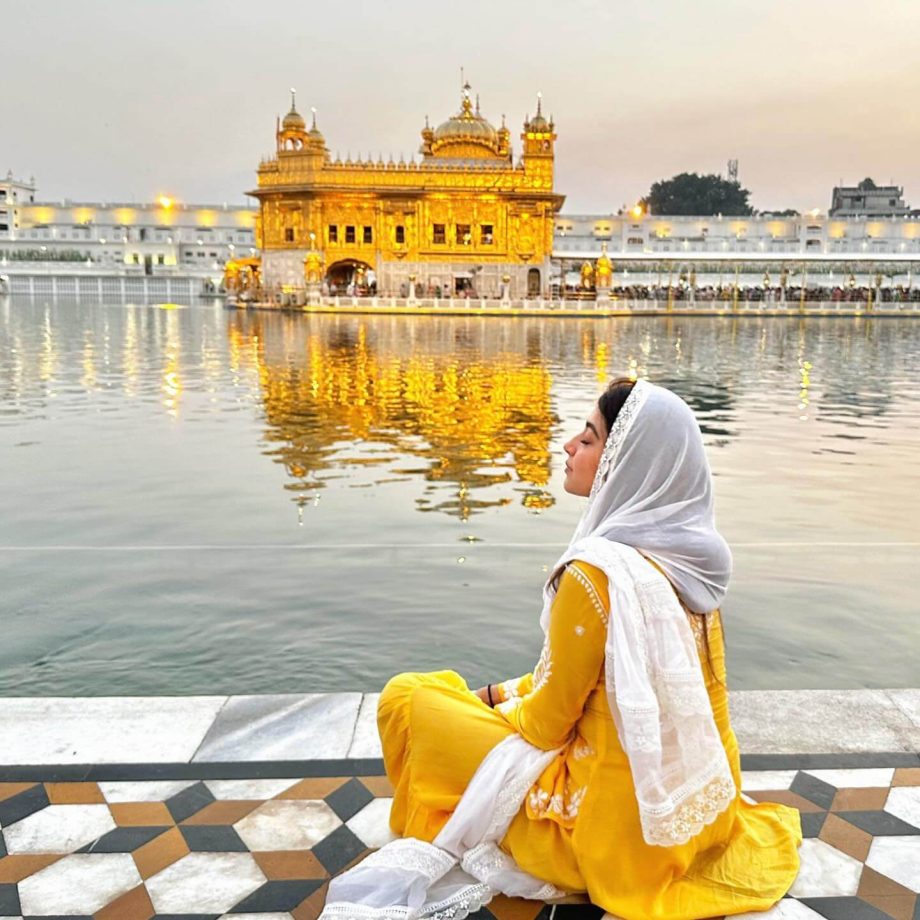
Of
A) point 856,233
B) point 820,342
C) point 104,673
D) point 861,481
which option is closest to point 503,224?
point 820,342

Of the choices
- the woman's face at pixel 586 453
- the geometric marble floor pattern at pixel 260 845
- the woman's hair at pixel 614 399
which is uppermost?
the woman's hair at pixel 614 399

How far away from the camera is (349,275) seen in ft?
191

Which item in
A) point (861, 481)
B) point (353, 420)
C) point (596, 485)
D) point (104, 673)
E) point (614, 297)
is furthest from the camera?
point (614, 297)

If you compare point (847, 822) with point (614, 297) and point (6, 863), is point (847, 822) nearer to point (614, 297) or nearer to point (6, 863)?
point (6, 863)

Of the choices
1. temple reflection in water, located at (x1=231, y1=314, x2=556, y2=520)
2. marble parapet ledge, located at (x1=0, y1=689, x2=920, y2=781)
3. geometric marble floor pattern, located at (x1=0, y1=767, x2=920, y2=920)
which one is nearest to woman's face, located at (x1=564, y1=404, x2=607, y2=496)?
geometric marble floor pattern, located at (x1=0, y1=767, x2=920, y2=920)

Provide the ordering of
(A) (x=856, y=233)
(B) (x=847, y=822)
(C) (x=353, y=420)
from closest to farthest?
(B) (x=847, y=822)
(C) (x=353, y=420)
(A) (x=856, y=233)

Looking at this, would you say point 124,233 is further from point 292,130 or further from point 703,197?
point 703,197

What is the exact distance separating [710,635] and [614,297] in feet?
164

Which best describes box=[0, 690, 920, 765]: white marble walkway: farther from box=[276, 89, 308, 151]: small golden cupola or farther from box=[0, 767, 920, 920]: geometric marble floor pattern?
box=[276, 89, 308, 151]: small golden cupola

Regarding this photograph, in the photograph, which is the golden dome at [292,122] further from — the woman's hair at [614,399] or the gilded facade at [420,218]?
the woman's hair at [614,399]

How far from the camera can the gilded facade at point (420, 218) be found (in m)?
50.6

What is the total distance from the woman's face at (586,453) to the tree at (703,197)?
9321 centimetres

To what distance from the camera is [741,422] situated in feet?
35.7

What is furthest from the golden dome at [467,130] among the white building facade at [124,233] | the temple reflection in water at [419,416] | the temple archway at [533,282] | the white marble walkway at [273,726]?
the white marble walkway at [273,726]
